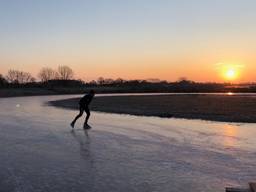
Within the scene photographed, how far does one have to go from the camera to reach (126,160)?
11.0 metres

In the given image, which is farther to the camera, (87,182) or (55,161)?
(55,161)

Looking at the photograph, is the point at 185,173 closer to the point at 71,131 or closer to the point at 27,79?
the point at 71,131

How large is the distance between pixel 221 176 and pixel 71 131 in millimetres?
9768

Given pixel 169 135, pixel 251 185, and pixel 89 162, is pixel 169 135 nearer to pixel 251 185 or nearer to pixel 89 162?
pixel 89 162

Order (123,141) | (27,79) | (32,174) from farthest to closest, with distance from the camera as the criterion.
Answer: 1. (27,79)
2. (123,141)
3. (32,174)

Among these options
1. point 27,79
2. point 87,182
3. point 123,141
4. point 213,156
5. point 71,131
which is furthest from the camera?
point 27,79

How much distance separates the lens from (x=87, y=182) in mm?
8570

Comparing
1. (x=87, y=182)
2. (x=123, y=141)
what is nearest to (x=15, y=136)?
(x=123, y=141)

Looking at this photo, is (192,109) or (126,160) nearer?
(126,160)

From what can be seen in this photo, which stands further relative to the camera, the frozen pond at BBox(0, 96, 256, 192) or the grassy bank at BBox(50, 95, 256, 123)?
the grassy bank at BBox(50, 95, 256, 123)

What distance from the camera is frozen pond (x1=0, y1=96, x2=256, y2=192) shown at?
27.6ft

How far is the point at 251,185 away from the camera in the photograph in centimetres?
717

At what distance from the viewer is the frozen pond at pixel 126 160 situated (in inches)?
331

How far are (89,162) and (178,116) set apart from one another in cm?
1578
